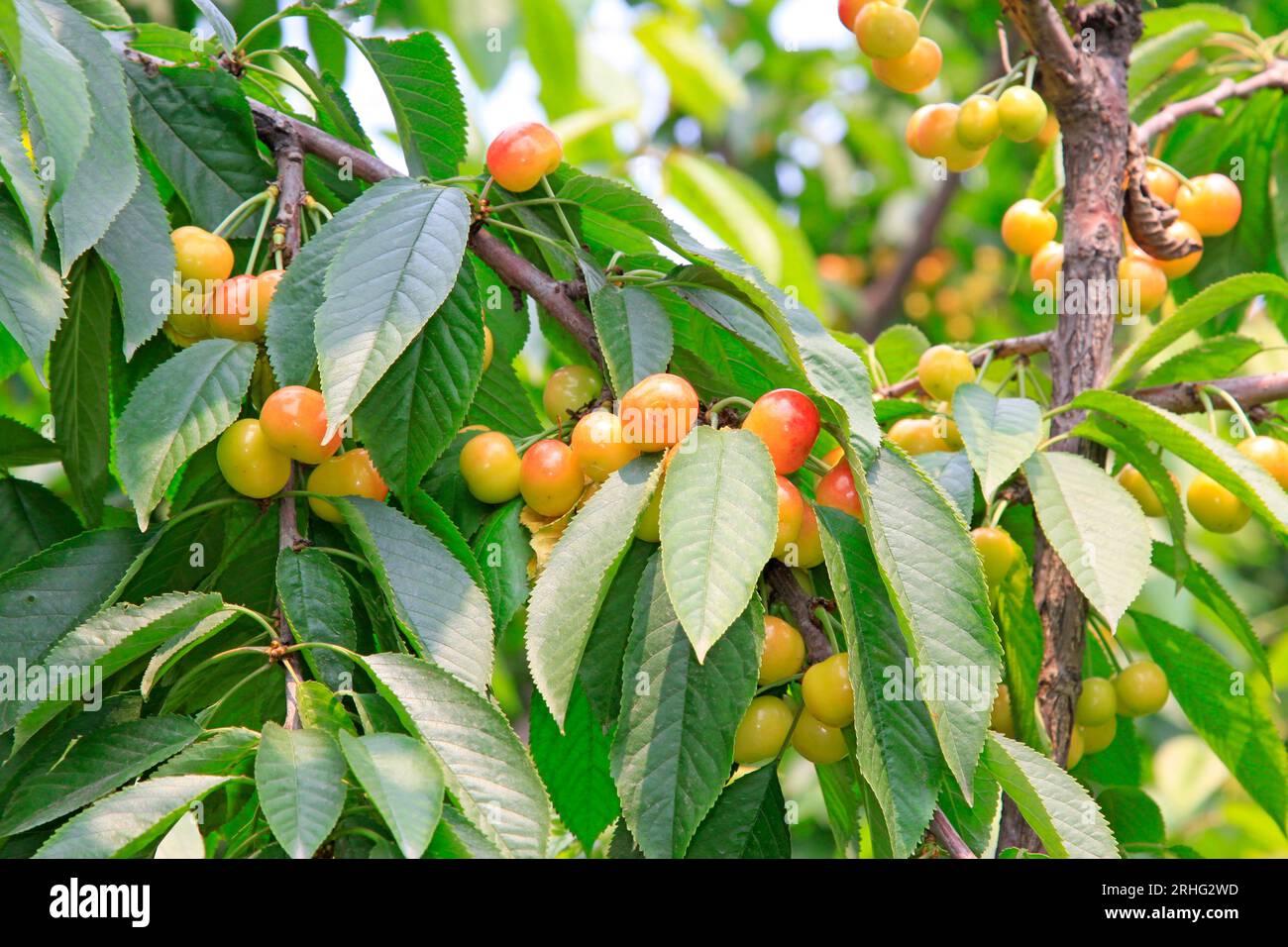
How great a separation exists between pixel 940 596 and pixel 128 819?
2.01ft

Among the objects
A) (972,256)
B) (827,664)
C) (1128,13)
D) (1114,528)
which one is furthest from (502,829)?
(972,256)

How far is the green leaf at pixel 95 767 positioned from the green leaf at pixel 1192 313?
1.09 m

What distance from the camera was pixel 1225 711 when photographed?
4.92 ft

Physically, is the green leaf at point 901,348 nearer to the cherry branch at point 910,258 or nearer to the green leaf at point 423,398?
the green leaf at point 423,398

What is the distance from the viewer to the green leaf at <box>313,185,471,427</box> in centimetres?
101

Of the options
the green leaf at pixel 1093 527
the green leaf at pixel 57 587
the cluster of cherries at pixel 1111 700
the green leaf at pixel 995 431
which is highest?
the green leaf at pixel 995 431

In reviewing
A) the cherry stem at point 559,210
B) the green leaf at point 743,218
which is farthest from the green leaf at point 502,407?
the green leaf at point 743,218

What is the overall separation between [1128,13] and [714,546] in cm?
112

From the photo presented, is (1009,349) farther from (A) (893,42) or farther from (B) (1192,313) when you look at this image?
(A) (893,42)

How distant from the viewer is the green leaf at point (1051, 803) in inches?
40.9

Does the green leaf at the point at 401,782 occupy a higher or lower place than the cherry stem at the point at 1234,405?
higher

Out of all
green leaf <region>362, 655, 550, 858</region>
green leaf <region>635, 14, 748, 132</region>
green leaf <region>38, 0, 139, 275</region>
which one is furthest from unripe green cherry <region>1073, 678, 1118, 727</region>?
green leaf <region>635, 14, 748, 132</region>

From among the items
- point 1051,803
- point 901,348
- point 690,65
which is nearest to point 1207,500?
point 901,348
